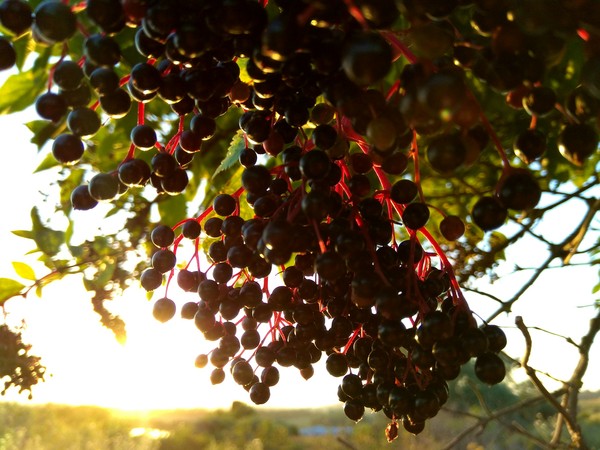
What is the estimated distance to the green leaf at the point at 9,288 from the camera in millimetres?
1197

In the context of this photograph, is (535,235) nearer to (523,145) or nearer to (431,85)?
(523,145)

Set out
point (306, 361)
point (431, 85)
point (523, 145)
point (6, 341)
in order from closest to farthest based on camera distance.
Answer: point (431, 85), point (523, 145), point (306, 361), point (6, 341)

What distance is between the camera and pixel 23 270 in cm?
126

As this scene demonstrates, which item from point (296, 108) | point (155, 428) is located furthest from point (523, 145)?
point (155, 428)

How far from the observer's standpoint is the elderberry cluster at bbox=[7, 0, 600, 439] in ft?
1.34

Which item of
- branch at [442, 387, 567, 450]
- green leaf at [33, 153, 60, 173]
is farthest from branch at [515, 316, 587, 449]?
green leaf at [33, 153, 60, 173]

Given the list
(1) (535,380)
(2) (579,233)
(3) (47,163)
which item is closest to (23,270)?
(3) (47,163)

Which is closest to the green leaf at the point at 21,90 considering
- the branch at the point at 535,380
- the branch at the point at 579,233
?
the branch at the point at 535,380

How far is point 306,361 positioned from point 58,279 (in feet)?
2.81

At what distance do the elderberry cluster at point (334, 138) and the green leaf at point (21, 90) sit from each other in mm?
652

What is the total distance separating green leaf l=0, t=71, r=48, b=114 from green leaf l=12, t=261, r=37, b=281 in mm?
353

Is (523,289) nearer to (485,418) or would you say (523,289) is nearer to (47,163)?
(485,418)

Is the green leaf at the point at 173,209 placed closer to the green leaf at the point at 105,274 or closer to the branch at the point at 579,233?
the green leaf at the point at 105,274

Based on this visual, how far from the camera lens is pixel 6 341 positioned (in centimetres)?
115
